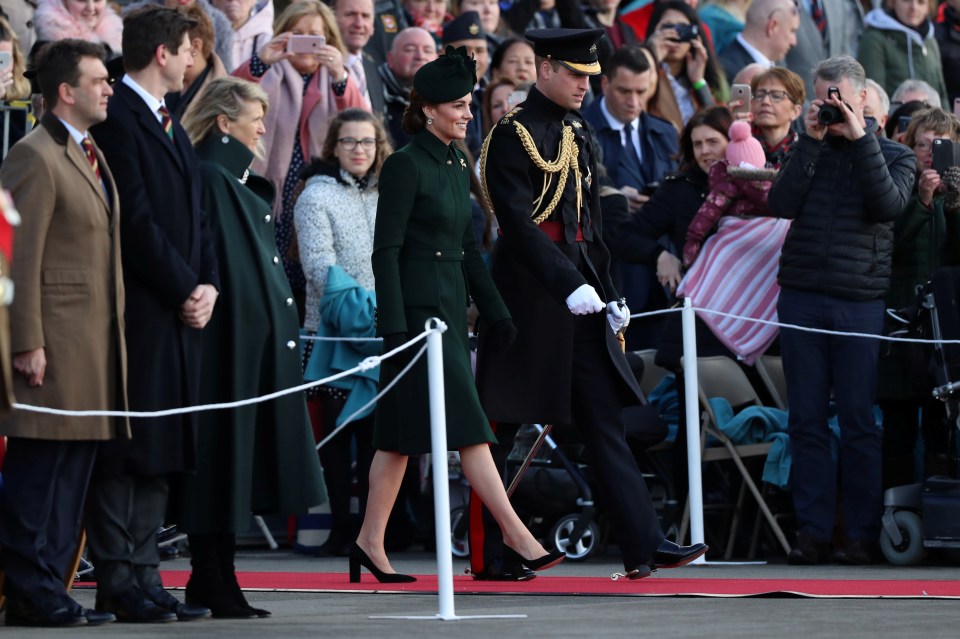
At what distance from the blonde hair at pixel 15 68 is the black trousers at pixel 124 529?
4262mm

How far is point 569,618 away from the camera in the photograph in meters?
6.87

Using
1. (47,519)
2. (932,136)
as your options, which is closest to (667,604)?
(47,519)

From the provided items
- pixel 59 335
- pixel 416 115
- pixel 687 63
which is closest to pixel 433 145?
pixel 416 115

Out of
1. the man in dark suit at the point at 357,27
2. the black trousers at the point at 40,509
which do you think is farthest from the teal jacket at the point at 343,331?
the black trousers at the point at 40,509

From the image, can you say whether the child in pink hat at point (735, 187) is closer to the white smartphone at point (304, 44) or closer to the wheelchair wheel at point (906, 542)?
the wheelchair wheel at point (906, 542)

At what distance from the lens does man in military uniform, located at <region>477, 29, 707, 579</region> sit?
8219 millimetres

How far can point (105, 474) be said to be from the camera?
22.7ft

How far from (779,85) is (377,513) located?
374cm

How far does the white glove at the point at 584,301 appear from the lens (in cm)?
796

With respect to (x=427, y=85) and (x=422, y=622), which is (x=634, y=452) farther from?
(x=422, y=622)

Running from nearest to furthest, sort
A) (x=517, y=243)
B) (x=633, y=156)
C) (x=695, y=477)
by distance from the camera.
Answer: (x=517, y=243) → (x=695, y=477) → (x=633, y=156)

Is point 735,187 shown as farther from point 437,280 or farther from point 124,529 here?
point 124,529

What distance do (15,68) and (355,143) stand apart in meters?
1.83

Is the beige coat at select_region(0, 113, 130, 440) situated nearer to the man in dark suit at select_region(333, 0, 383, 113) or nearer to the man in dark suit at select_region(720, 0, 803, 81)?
the man in dark suit at select_region(333, 0, 383, 113)
